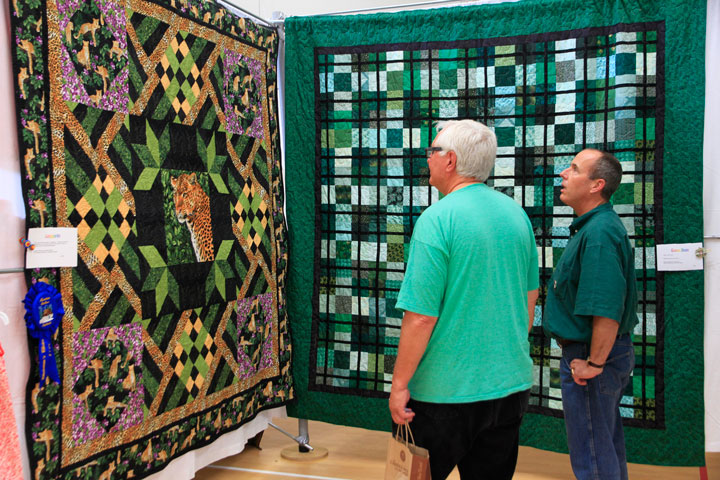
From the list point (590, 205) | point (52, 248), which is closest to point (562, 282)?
point (590, 205)

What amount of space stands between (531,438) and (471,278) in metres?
1.46

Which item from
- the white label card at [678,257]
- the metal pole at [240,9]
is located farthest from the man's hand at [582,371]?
the metal pole at [240,9]

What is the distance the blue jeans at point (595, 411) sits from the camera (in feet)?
6.14

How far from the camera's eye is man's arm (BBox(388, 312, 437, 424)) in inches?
60.1

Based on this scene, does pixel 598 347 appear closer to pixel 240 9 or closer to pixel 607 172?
pixel 607 172

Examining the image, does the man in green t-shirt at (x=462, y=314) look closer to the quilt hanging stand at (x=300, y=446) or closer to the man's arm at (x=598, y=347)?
the man's arm at (x=598, y=347)

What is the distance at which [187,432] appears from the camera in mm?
2311

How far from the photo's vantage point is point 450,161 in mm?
1609

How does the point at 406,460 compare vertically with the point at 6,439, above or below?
below

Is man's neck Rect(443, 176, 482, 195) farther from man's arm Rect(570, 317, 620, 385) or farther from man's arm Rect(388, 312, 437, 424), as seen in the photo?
man's arm Rect(570, 317, 620, 385)

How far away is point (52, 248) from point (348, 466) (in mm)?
1641

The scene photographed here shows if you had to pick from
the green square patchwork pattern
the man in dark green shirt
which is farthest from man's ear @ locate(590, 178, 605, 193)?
the green square patchwork pattern

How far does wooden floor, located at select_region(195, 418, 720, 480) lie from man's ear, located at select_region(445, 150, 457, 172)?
160cm

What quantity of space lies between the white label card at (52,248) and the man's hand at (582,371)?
1.54 metres
